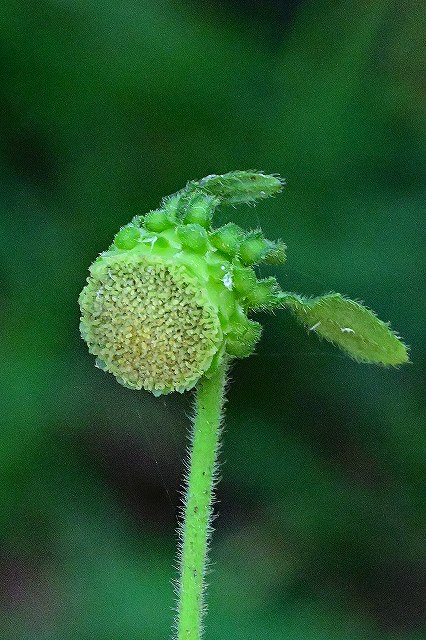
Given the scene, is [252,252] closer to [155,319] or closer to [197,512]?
A: [155,319]

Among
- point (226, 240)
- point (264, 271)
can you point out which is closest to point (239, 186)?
point (226, 240)

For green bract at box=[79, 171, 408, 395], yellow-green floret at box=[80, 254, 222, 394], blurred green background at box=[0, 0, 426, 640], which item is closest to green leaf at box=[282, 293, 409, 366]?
green bract at box=[79, 171, 408, 395]

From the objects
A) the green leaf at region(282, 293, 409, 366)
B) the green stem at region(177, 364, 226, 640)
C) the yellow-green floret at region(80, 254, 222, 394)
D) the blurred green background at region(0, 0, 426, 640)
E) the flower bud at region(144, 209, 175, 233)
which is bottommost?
the green stem at region(177, 364, 226, 640)

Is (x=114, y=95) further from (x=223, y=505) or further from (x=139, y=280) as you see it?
(x=139, y=280)

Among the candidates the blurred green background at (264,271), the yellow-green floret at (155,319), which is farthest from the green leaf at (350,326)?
the blurred green background at (264,271)

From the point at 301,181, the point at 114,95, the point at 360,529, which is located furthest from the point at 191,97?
the point at 360,529

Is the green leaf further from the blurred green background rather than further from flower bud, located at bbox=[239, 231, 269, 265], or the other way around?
the blurred green background
